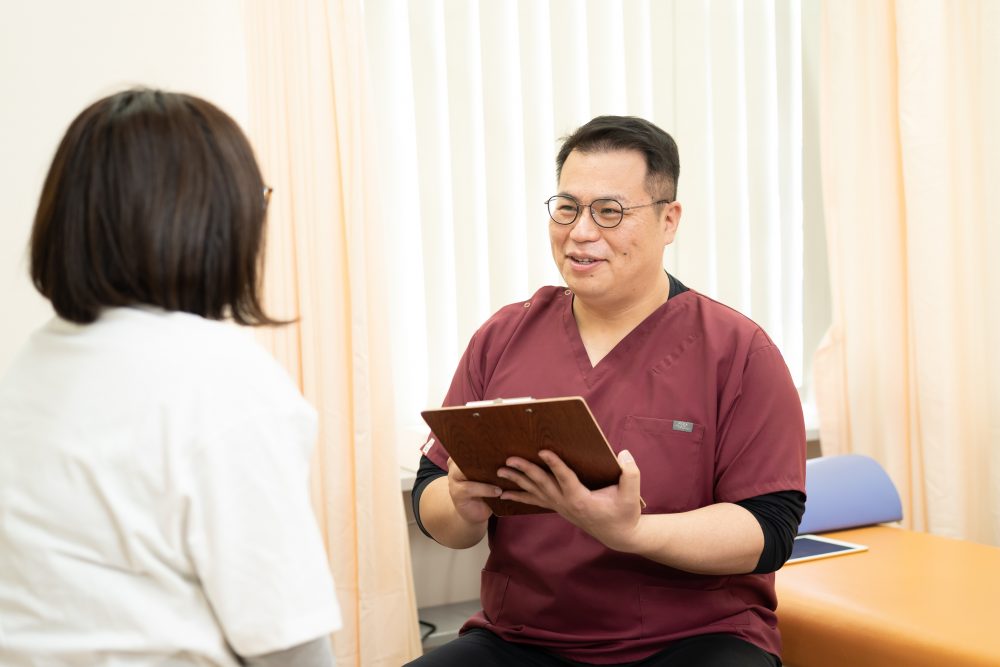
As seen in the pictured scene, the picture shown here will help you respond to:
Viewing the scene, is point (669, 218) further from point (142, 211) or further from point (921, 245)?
point (921, 245)

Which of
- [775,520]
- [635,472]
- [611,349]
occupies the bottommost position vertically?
[775,520]

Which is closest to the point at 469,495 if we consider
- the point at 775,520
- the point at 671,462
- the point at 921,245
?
the point at 671,462

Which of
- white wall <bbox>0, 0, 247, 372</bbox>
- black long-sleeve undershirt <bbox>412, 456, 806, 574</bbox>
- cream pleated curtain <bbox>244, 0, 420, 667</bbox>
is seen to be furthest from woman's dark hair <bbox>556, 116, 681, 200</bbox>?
white wall <bbox>0, 0, 247, 372</bbox>

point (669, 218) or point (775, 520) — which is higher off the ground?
point (669, 218)

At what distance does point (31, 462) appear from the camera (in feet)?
2.77

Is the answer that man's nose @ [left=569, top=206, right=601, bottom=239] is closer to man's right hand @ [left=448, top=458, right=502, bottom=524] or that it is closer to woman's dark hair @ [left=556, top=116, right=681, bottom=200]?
woman's dark hair @ [left=556, top=116, right=681, bottom=200]

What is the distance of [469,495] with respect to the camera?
1438 mm

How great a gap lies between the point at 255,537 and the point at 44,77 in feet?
5.47

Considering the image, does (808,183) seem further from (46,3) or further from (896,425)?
(46,3)

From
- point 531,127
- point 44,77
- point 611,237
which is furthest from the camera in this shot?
point 531,127

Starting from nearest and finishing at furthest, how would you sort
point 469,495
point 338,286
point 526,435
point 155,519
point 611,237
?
point 155,519, point 526,435, point 469,495, point 611,237, point 338,286

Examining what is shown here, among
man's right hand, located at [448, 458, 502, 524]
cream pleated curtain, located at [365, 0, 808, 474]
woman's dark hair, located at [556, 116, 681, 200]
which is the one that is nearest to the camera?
man's right hand, located at [448, 458, 502, 524]

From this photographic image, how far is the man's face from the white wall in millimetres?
1127

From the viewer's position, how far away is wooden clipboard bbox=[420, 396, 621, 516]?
1.18m
